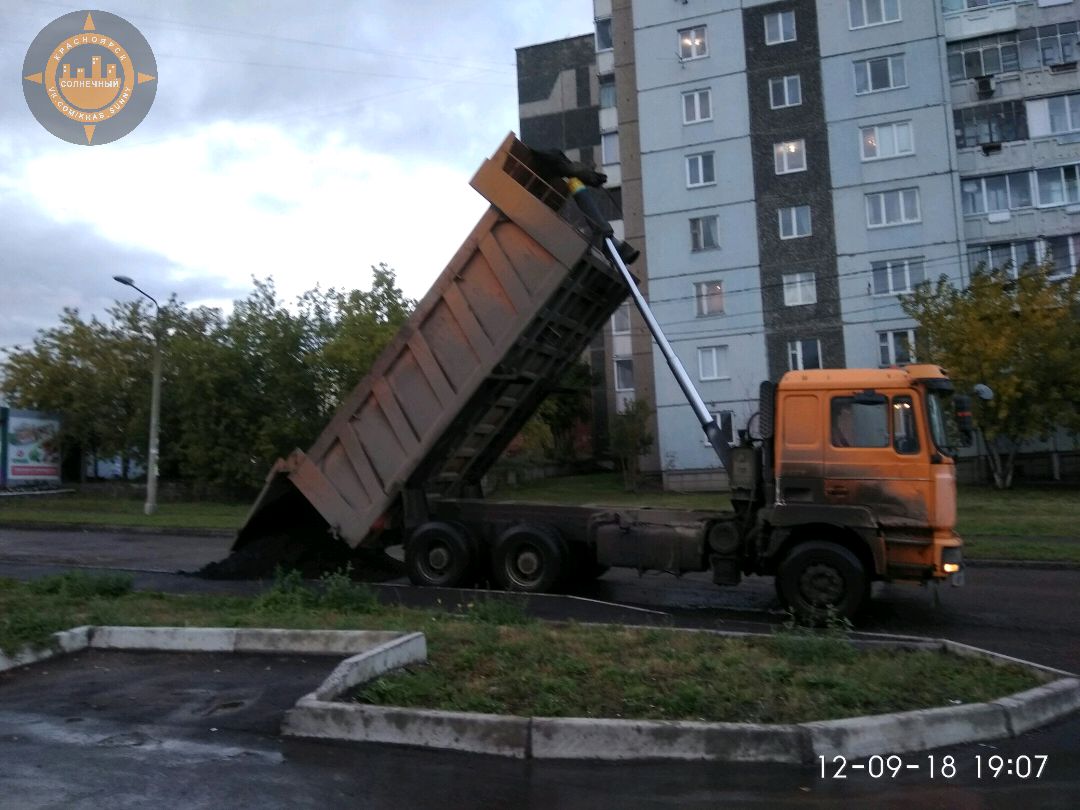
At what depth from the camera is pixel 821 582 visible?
32.0 ft

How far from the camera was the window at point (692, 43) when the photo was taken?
123 ft

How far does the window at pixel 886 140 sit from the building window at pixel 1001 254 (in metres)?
4.35

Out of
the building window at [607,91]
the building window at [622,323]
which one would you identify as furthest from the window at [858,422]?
the building window at [607,91]

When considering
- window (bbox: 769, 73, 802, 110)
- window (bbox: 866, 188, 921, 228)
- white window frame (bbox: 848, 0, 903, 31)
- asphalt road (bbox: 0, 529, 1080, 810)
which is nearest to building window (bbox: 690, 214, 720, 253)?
window (bbox: 769, 73, 802, 110)

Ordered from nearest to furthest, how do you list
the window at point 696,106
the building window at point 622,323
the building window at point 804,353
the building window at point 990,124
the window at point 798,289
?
1. the building window at point 990,124
2. the building window at point 804,353
3. the window at point 798,289
4. the window at point 696,106
5. the building window at point 622,323

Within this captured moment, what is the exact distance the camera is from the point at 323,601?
957 cm

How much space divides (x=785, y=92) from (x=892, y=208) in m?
6.13

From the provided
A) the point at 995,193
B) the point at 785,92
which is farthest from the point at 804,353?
the point at 785,92

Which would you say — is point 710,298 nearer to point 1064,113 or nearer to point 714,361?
point 714,361

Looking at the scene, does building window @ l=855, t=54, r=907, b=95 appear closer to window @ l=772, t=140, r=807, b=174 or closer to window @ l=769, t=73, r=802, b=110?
window @ l=769, t=73, r=802, b=110

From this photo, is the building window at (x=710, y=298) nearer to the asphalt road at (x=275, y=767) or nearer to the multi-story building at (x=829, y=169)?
the multi-story building at (x=829, y=169)

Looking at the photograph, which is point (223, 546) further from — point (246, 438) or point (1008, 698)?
point (1008, 698)

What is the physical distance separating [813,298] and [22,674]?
1257 inches

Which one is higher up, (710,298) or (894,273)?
(894,273)
